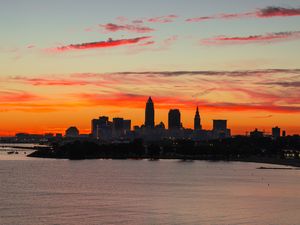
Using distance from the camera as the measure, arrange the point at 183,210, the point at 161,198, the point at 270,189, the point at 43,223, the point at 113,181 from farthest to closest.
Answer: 1. the point at 113,181
2. the point at 270,189
3. the point at 161,198
4. the point at 183,210
5. the point at 43,223

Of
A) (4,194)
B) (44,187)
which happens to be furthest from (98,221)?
(44,187)

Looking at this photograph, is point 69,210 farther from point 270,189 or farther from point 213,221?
point 270,189

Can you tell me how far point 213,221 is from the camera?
2650 inches

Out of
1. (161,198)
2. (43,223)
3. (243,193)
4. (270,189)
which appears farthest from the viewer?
(270,189)

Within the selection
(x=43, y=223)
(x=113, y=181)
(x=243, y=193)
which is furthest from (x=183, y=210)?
(x=113, y=181)

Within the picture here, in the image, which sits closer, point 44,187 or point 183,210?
point 183,210

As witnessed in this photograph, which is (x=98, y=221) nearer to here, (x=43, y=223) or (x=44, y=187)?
(x=43, y=223)

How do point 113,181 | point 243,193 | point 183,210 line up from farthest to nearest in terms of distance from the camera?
point 113,181
point 243,193
point 183,210

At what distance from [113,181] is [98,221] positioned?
2328 inches

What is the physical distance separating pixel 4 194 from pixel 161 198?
23.0 metres

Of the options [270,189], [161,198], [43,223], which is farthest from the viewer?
[270,189]

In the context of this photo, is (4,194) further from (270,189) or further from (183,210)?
(270,189)

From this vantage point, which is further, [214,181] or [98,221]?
[214,181]

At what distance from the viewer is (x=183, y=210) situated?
251 feet
